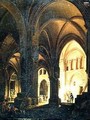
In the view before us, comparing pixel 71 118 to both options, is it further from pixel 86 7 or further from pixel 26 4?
pixel 26 4

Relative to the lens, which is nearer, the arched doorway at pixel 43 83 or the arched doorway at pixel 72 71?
the arched doorway at pixel 72 71

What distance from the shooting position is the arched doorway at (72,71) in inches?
1331

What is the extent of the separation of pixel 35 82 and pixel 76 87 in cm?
1528

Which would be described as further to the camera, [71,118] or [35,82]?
[35,82]

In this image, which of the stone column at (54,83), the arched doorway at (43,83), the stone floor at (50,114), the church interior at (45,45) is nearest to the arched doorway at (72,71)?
the church interior at (45,45)

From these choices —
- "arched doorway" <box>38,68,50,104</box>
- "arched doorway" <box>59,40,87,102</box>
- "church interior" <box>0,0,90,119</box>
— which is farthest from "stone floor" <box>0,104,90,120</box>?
"arched doorway" <box>38,68,50,104</box>

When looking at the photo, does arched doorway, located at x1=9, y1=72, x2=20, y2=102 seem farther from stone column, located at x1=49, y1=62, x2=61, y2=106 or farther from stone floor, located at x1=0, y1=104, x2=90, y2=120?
stone floor, located at x1=0, y1=104, x2=90, y2=120

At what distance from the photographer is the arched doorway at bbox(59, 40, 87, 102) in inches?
1331

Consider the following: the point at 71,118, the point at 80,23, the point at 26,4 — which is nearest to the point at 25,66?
the point at 26,4

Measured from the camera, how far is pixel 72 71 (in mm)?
34969

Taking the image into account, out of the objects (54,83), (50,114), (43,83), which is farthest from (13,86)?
(50,114)

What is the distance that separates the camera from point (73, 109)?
17.0m

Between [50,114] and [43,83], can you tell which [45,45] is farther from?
[43,83]

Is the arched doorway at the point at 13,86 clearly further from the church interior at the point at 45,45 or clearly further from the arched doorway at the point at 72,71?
the arched doorway at the point at 72,71
